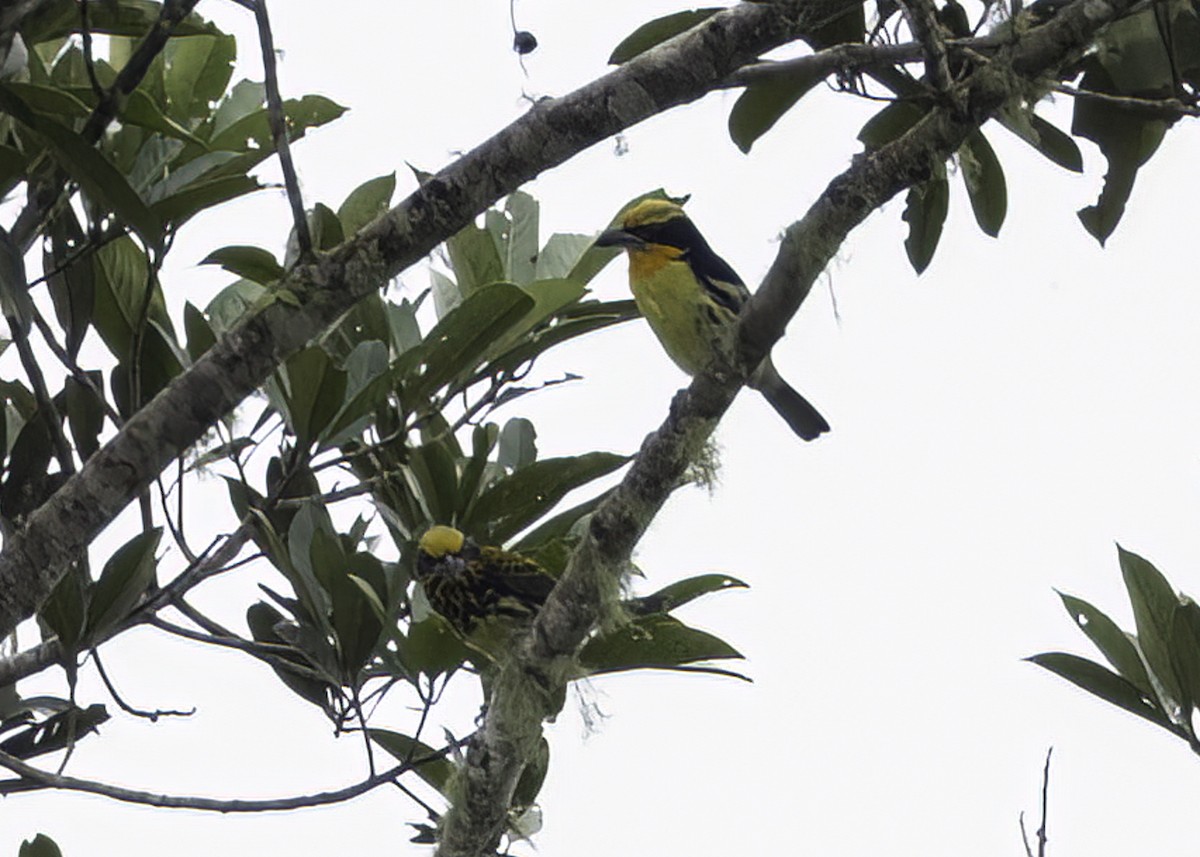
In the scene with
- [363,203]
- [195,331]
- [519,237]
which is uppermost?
[519,237]

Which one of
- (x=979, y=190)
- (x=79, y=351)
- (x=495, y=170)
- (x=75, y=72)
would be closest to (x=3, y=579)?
(x=79, y=351)

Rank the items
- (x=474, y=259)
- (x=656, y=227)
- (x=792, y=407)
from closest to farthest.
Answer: (x=474, y=259) → (x=656, y=227) → (x=792, y=407)

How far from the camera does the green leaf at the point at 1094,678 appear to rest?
287 cm

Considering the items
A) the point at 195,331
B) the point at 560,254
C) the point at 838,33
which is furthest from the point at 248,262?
the point at 838,33

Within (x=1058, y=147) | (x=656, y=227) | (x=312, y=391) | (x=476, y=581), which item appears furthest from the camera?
(x=656, y=227)

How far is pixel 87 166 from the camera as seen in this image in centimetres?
251

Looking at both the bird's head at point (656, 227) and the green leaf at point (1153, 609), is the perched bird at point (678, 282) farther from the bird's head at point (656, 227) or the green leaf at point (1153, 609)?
the green leaf at point (1153, 609)

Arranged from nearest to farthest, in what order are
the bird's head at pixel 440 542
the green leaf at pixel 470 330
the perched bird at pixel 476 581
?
the green leaf at pixel 470 330 < the bird's head at pixel 440 542 < the perched bird at pixel 476 581

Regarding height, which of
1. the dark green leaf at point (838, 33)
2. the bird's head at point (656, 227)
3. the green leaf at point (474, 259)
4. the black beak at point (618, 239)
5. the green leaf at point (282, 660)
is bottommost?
the green leaf at point (282, 660)

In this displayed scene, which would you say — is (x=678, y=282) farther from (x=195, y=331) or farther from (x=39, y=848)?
(x=39, y=848)

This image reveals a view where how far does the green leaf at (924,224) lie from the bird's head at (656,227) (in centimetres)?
99

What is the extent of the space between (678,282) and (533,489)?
1.09m

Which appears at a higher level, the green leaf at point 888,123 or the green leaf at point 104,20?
the green leaf at point 888,123

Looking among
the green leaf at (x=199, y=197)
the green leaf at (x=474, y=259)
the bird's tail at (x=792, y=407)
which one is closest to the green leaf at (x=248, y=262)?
the green leaf at (x=199, y=197)
